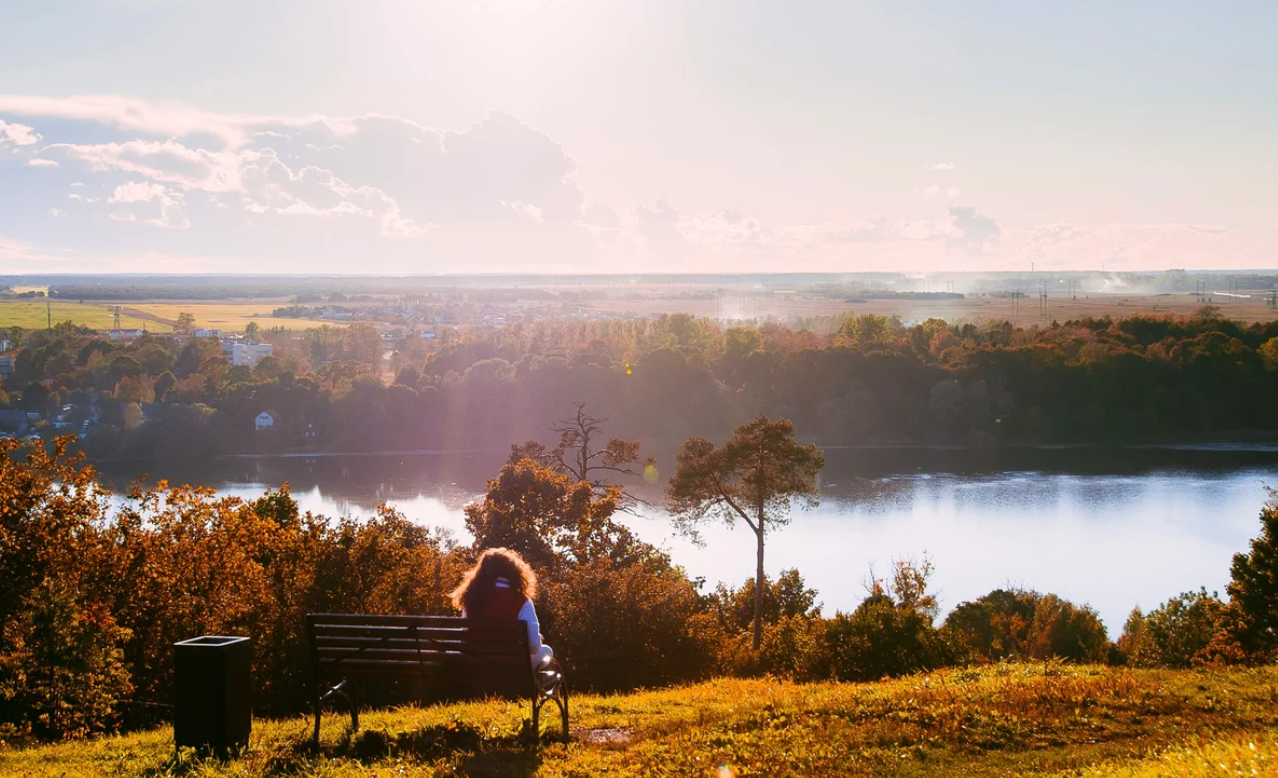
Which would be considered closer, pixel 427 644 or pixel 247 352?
pixel 427 644

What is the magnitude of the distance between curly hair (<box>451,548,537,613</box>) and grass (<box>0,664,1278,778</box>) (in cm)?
61

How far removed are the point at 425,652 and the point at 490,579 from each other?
0.46 meters

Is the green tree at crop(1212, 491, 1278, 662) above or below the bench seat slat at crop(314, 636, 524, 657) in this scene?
below

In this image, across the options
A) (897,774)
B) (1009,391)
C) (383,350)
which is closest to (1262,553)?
(897,774)

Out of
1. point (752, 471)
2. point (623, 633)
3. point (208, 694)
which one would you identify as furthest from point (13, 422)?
point (208, 694)

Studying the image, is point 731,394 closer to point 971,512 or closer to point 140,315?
point 971,512

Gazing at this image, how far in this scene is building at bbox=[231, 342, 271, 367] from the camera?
79000mm

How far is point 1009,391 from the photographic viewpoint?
5600 centimetres

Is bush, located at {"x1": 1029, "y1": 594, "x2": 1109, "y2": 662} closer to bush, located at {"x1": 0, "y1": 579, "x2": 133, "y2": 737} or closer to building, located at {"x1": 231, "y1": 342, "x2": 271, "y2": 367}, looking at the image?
bush, located at {"x1": 0, "y1": 579, "x2": 133, "y2": 737}

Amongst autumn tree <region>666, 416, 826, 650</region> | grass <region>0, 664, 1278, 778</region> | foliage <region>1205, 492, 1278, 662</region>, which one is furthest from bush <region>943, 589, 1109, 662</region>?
grass <region>0, 664, 1278, 778</region>

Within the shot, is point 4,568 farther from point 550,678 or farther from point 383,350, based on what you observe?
point 383,350

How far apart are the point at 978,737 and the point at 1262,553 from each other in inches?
411

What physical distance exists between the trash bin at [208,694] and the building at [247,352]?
3097 inches

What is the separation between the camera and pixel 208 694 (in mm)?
4238
